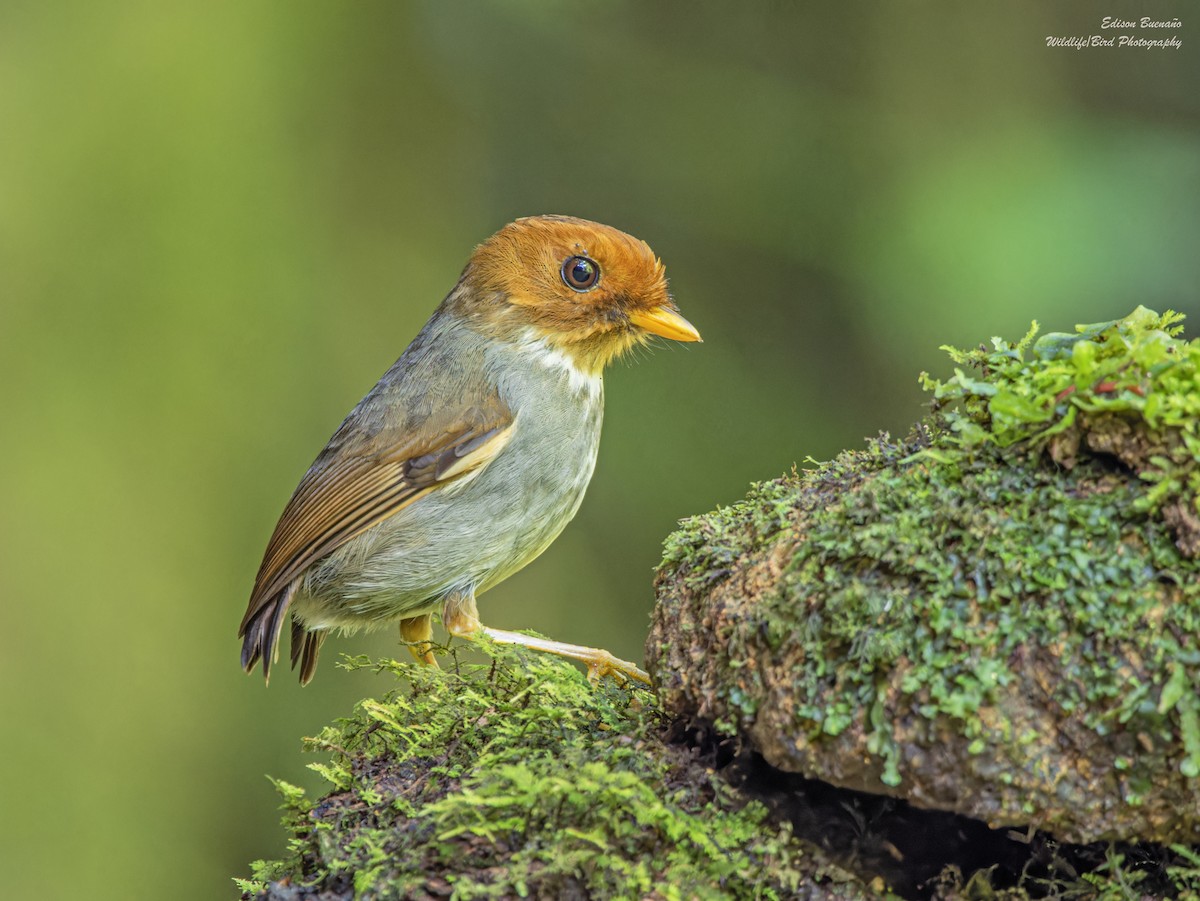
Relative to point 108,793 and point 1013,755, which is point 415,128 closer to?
point 108,793

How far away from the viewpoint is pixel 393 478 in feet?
10.8

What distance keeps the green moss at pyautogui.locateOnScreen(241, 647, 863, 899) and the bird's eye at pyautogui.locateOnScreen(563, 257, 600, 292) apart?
153 centimetres

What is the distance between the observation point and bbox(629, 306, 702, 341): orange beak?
3389 mm

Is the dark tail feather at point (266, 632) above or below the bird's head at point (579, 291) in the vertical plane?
below

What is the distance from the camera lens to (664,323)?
3.40 m

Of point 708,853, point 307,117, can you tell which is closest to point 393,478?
point 708,853

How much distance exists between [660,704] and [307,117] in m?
4.63

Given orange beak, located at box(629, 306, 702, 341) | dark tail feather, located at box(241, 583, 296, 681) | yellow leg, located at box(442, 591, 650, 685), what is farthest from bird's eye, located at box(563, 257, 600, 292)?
dark tail feather, located at box(241, 583, 296, 681)

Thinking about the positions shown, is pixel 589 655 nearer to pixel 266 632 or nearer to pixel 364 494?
pixel 364 494

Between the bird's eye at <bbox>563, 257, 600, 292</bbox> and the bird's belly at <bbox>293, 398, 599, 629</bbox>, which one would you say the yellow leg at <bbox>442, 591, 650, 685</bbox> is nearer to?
the bird's belly at <bbox>293, 398, 599, 629</bbox>

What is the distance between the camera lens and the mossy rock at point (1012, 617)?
1.52m

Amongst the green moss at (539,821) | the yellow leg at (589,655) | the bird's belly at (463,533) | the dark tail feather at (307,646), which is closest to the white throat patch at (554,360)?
the bird's belly at (463,533)

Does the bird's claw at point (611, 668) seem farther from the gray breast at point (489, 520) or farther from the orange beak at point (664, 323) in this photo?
the orange beak at point (664, 323)

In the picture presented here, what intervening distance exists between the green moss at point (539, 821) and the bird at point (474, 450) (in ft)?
3.58
